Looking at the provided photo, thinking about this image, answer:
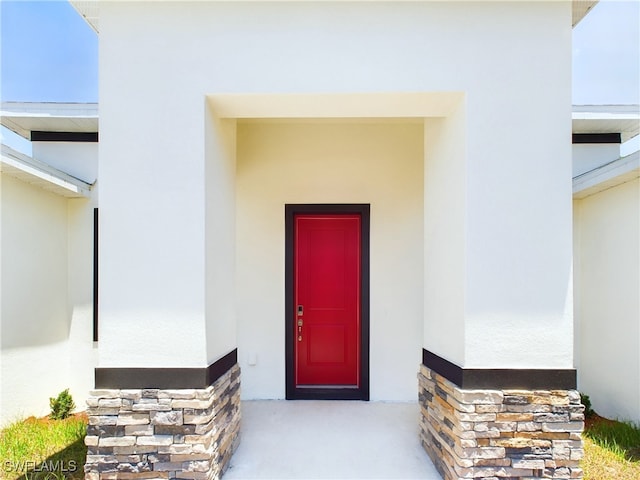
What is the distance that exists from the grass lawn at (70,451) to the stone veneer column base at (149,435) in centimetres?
71

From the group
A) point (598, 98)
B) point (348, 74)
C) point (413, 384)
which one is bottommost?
point (413, 384)

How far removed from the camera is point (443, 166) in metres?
3.20

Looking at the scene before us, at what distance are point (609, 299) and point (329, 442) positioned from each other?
356cm

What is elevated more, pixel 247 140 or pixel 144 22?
pixel 144 22

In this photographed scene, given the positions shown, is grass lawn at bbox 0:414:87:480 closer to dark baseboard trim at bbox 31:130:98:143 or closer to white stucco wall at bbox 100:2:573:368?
white stucco wall at bbox 100:2:573:368

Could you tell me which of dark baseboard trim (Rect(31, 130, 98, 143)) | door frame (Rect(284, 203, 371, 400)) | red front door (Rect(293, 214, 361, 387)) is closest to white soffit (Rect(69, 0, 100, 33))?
dark baseboard trim (Rect(31, 130, 98, 143))

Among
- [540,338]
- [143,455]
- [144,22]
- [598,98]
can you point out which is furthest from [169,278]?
[598,98]

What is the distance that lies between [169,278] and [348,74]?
6.65 feet

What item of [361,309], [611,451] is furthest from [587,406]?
[361,309]

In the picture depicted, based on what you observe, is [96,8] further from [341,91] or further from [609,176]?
[609,176]

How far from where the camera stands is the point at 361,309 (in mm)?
4684

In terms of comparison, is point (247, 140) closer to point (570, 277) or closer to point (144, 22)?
point (144, 22)

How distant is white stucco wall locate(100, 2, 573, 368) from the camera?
277cm

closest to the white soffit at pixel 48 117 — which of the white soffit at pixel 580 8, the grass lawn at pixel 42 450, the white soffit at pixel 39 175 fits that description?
the white soffit at pixel 39 175
